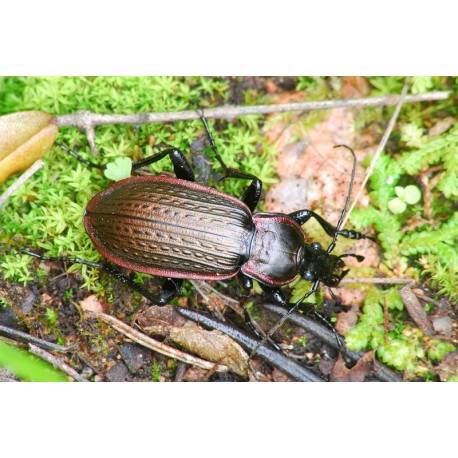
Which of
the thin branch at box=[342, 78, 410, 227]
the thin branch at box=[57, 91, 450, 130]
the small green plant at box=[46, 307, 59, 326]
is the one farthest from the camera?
the thin branch at box=[342, 78, 410, 227]

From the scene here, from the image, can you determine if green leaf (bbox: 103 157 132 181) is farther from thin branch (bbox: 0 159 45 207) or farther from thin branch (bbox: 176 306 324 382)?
thin branch (bbox: 176 306 324 382)

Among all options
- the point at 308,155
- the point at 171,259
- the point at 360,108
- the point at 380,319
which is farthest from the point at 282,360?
the point at 360,108

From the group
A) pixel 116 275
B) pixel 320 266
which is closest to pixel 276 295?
pixel 320 266

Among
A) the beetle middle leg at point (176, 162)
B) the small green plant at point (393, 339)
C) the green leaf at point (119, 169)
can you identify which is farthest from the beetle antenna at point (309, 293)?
the green leaf at point (119, 169)

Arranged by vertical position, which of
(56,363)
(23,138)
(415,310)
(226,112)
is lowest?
(415,310)

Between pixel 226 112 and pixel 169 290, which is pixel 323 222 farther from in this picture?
pixel 169 290

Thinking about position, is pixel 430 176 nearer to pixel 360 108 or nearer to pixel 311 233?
pixel 360 108

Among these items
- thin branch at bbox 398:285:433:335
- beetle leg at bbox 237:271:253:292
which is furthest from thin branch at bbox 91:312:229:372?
thin branch at bbox 398:285:433:335
